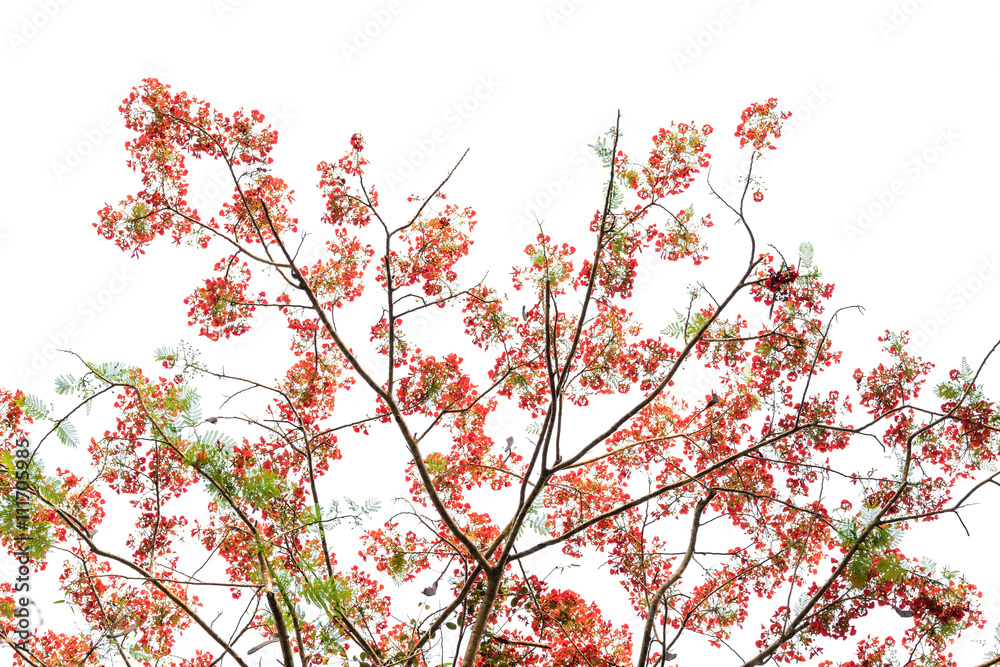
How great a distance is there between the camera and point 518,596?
5688 mm

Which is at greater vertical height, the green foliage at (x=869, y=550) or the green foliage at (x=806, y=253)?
the green foliage at (x=806, y=253)

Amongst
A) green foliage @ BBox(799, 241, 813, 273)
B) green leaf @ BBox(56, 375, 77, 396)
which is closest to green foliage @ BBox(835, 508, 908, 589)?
green foliage @ BBox(799, 241, 813, 273)

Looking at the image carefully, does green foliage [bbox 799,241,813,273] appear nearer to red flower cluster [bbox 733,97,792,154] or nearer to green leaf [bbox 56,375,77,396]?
red flower cluster [bbox 733,97,792,154]

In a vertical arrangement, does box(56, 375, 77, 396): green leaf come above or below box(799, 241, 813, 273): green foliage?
below

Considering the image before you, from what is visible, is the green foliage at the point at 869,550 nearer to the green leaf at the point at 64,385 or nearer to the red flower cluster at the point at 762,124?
the red flower cluster at the point at 762,124

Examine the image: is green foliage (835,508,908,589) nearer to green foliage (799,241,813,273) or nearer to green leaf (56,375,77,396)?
green foliage (799,241,813,273)

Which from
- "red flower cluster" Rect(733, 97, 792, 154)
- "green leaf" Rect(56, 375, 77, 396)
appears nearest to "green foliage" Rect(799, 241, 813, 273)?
"red flower cluster" Rect(733, 97, 792, 154)

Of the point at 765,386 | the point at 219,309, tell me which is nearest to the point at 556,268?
the point at 765,386

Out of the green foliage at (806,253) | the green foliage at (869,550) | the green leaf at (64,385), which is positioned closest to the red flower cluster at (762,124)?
the green foliage at (806,253)

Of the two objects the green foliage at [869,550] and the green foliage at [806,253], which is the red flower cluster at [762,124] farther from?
the green foliage at [869,550]

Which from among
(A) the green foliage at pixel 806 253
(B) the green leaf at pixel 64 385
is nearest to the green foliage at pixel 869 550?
(A) the green foliage at pixel 806 253

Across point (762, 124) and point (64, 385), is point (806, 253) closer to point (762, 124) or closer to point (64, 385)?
point (762, 124)

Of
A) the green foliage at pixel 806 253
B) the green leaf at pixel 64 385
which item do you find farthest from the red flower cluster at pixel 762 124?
the green leaf at pixel 64 385

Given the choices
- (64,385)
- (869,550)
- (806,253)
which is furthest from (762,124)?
(64,385)
